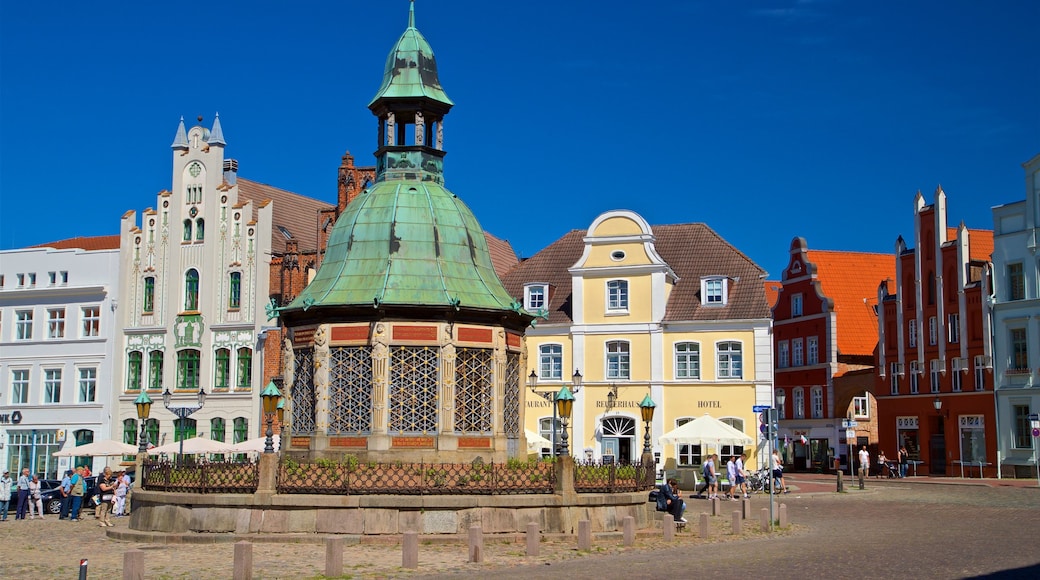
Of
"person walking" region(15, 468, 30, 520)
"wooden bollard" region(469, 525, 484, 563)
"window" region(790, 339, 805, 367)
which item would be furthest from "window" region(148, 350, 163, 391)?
"wooden bollard" region(469, 525, 484, 563)

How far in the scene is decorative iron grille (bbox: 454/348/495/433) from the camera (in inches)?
1080

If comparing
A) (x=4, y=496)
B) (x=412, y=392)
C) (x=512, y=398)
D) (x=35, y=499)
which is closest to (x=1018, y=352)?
(x=512, y=398)

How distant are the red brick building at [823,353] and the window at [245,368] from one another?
29998 millimetres

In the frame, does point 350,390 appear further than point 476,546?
Yes

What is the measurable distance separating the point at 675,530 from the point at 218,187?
35.5 m

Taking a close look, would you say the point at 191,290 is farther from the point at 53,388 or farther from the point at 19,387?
the point at 19,387

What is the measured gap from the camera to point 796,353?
69375 millimetres

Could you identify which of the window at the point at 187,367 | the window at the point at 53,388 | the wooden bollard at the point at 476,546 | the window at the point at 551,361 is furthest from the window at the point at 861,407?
the wooden bollard at the point at 476,546

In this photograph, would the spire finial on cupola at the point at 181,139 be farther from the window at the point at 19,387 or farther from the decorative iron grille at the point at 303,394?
A: the decorative iron grille at the point at 303,394

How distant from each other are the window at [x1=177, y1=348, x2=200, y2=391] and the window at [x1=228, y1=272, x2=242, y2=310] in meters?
2.80

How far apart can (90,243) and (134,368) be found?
12427 mm

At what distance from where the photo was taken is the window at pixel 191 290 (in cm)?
5616

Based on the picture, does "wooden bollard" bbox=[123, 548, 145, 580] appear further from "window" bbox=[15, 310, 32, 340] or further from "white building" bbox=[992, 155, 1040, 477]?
"window" bbox=[15, 310, 32, 340]

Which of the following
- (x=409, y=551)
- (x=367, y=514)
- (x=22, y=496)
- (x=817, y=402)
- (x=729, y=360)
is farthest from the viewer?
(x=817, y=402)
